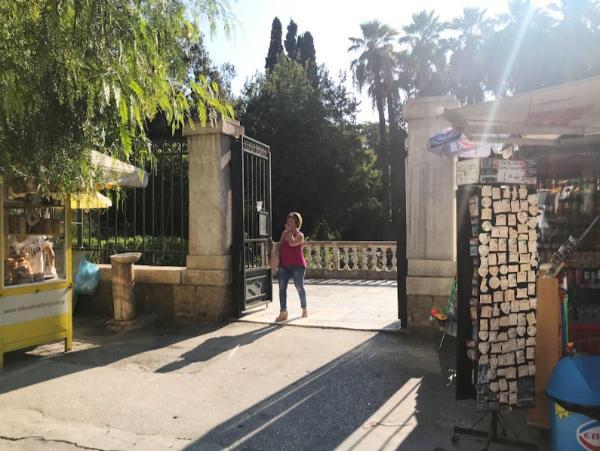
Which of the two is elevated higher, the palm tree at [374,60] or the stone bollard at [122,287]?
the palm tree at [374,60]

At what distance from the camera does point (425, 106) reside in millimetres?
6301

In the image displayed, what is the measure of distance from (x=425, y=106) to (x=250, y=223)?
3450mm

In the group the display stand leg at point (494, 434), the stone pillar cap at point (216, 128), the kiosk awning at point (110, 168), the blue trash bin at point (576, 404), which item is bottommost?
the display stand leg at point (494, 434)

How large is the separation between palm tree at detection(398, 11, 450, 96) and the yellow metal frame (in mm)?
24406

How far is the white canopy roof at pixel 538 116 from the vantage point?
3.25 metres

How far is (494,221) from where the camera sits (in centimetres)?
360

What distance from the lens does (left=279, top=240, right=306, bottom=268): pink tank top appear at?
765 centimetres

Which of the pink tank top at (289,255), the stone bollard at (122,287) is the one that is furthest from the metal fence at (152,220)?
the pink tank top at (289,255)

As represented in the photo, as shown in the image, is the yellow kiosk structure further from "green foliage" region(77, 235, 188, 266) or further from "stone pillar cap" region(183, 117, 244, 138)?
"green foliage" region(77, 235, 188, 266)

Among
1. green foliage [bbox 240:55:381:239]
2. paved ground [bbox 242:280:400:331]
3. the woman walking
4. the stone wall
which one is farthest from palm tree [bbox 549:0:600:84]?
the stone wall

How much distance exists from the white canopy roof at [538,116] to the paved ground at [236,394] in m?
2.27

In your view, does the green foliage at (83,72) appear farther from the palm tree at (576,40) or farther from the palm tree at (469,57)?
the palm tree at (469,57)

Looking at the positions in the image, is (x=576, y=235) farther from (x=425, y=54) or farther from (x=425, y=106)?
(x=425, y=54)

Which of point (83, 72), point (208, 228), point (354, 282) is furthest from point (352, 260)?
point (83, 72)
